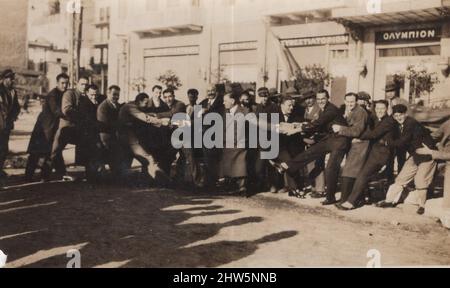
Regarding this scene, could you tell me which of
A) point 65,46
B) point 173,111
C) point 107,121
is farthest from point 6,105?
point 65,46

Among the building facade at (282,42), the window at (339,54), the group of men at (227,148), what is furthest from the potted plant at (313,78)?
the group of men at (227,148)

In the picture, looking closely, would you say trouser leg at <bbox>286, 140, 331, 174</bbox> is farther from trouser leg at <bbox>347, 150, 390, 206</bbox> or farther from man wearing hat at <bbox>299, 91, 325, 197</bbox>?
trouser leg at <bbox>347, 150, 390, 206</bbox>

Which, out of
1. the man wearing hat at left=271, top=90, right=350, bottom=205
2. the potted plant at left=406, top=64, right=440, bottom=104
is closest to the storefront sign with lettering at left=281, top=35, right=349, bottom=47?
the potted plant at left=406, top=64, right=440, bottom=104

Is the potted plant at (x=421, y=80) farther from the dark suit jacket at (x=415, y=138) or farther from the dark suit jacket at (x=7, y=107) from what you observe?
the dark suit jacket at (x=7, y=107)

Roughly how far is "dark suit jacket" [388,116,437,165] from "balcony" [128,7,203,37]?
47.7ft

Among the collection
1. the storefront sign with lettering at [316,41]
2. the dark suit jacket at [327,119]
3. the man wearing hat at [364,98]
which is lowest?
the dark suit jacket at [327,119]

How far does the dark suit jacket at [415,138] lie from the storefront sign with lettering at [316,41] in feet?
33.6

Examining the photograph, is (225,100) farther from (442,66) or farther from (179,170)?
(442,66)

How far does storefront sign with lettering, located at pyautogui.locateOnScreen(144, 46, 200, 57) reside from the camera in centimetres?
2058

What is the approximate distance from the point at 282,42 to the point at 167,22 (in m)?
5.62

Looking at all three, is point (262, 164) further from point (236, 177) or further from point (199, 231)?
point (199, 231)

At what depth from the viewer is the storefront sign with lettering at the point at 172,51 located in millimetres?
20577

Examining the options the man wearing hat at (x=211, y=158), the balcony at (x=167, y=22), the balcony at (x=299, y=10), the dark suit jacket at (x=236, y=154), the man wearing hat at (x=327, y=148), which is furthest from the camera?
the balcony at (x=167, y=22)

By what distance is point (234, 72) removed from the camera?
19.0 m
